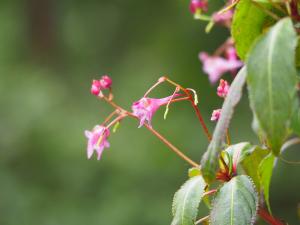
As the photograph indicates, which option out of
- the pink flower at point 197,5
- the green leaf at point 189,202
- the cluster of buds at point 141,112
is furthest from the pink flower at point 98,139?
the pink flower at point 197,5

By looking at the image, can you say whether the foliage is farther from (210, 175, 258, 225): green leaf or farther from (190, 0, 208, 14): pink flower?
(190, 0, 208, 14): pink flower

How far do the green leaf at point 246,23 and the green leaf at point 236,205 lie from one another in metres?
0.14

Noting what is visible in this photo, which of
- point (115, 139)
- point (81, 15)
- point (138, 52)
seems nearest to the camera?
point (115, 139)

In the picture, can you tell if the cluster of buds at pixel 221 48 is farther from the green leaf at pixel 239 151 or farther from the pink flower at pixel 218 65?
the green leaf at pixel 239 151

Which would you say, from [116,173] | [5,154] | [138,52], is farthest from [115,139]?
[138,52]

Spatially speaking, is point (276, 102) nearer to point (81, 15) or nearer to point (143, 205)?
point (143, 205)

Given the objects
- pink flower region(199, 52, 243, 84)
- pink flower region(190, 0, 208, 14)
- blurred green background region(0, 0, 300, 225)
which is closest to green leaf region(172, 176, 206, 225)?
pink flower region(190, 0, 208, 14)

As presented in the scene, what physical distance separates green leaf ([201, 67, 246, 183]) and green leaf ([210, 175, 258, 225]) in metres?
0.06

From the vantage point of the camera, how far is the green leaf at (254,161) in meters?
0.89

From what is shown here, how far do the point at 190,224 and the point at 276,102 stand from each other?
23cm

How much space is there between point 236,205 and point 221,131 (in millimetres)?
97

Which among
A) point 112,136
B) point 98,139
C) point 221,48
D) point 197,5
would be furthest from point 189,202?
point 112,136

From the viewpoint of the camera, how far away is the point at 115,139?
473 cm

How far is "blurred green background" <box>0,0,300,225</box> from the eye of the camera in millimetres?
4180
